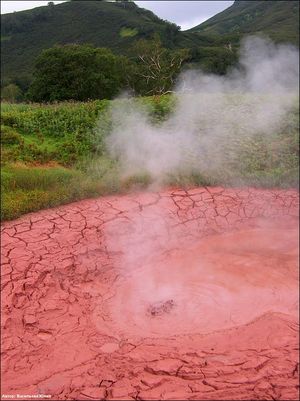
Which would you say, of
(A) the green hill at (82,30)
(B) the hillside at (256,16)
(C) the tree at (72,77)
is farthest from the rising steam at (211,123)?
(A) the green hill at (82,30)

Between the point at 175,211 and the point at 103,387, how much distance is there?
216cm

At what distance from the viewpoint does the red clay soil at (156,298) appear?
238 centimetres

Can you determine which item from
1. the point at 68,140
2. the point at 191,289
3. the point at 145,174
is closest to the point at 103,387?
the point at 191,289

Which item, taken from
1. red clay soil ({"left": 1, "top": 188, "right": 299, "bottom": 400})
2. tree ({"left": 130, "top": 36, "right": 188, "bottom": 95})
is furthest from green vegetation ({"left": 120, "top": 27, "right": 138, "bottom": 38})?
red clay soil ({"left": 1, "top": 188, "right": 299, "bottom": 400})

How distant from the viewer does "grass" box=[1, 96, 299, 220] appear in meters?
4.53

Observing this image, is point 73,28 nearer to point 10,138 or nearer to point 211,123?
point 10,138

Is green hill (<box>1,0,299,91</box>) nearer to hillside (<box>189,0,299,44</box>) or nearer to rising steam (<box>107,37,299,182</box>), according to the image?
hillside (<box>189,0,299,44</box>)

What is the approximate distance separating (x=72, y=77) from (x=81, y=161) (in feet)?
25.6

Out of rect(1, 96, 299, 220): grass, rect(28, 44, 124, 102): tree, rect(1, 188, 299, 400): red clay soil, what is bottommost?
rect(1, 188, 299, 400): red clay soil

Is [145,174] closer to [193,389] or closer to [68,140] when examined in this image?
[68,140]

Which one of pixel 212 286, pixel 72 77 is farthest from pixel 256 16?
pixel 212 286

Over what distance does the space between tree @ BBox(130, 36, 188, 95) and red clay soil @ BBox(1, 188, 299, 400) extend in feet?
31.0

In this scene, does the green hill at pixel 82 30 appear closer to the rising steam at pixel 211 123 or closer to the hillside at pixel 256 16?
the hillside at pixel 256 16

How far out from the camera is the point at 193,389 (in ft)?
7.39
